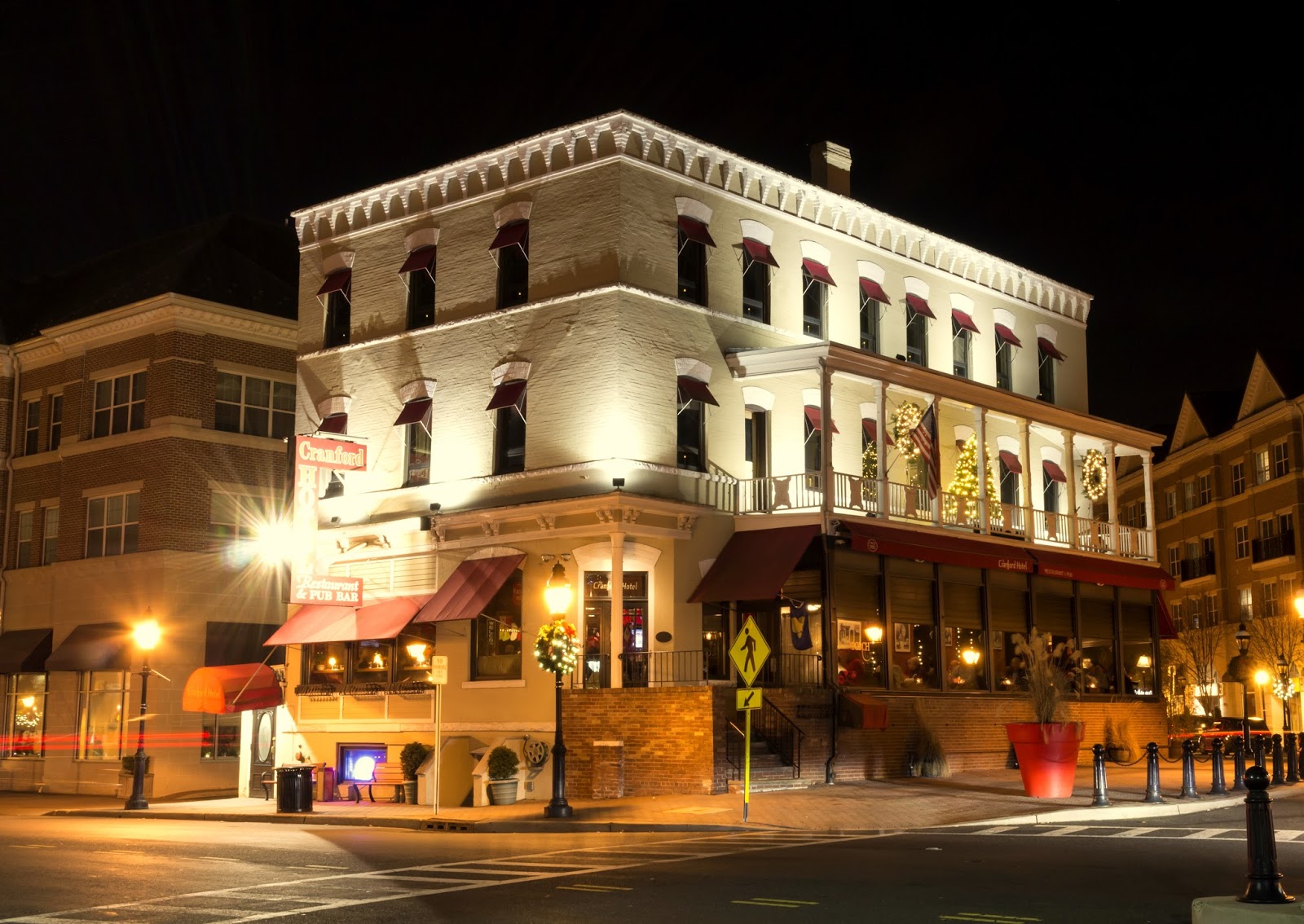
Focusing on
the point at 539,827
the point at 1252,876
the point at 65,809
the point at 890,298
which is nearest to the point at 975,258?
the point at 890,298

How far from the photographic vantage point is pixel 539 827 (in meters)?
22.9

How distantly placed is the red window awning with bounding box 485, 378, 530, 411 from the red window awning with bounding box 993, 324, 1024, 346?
1452cm

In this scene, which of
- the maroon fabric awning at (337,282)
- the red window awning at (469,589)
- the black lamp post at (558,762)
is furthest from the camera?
the maroon fabric awning at (337,282)

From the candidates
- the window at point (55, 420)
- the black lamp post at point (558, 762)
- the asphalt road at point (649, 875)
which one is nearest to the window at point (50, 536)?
the window at point (55, 420)

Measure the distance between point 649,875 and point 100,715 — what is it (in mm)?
27920

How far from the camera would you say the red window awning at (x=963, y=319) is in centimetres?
3791

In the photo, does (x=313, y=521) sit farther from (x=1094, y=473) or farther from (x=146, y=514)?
(x=1094, y=473)

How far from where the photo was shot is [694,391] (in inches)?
1199

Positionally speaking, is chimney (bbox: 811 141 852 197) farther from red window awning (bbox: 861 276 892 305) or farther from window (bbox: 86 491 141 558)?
window (bbox: 86 491 141 558)

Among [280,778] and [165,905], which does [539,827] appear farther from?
[165,905]

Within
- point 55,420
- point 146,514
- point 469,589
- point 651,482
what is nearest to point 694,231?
point 651,482

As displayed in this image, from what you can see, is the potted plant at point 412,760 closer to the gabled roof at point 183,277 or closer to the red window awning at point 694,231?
the red window awning at point 694,231

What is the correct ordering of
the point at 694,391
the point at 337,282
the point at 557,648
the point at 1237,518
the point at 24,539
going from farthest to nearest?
the point at 1237,518 → the point at 24,539 → the point at 337,282 → the point at 694,391 → the point at 557,648

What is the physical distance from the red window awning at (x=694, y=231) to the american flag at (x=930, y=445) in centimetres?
594
